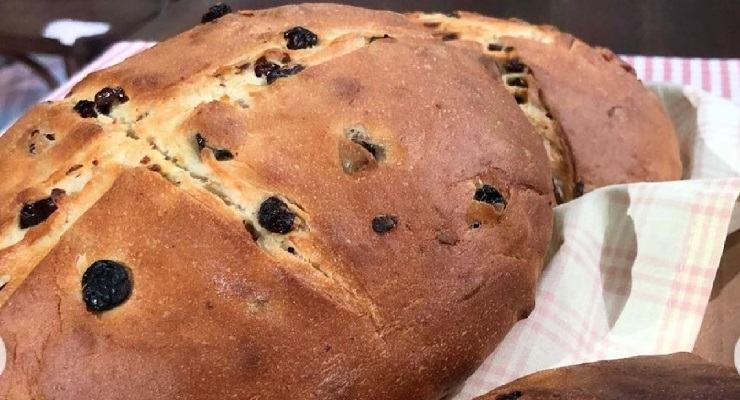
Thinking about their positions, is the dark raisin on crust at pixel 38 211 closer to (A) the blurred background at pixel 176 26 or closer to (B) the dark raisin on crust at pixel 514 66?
(B) the dark raisin on crust at pixel 514 66

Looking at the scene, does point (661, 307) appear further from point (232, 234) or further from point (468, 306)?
point (232, 234)

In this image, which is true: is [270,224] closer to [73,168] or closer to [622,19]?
[73,168]

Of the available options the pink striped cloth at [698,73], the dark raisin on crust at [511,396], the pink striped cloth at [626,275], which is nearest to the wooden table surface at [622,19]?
the pink striped cloth at [698,73]

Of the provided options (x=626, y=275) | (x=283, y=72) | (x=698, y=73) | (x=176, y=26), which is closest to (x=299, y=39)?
(x=283, y=72)

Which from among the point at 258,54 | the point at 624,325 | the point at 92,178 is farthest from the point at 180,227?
the point at 624,325

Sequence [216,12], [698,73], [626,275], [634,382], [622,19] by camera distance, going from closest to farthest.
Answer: [634,382]
[626,275]
[216,12]
[698,73]
[622,19]

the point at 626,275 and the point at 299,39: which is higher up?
the point at 299,39
